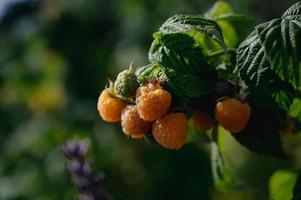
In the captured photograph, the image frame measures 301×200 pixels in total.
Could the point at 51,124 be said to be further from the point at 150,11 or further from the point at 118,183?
the point at 150,11

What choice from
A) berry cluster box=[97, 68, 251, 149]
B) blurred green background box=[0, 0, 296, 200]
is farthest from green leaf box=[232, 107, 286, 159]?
blurred green background box=[0, 0, 296, 200]

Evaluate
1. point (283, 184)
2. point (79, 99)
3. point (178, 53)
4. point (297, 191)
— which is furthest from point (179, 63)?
point (79, 99)

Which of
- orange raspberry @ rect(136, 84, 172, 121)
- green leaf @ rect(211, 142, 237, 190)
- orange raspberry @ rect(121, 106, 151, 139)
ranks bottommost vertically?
green leaf @ rect(211, 142, 237, 190)

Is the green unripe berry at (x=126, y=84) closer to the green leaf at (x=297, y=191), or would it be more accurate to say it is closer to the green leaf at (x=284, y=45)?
the green leaf at (x=284, y=45)

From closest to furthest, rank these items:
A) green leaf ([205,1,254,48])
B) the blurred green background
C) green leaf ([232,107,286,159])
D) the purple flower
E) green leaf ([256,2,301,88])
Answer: green leaf ([256,2,301,88]) → green leaf ([232,107,286,159]) → green leaf ([205,1,254,48]) → the purple flower → the blurred green background

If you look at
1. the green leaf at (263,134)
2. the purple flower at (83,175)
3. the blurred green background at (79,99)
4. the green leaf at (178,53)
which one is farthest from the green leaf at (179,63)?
the blurred green background at (79,99)

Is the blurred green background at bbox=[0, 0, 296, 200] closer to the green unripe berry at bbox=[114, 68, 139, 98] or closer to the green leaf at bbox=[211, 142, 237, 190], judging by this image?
the green leaf at bbox=[211, 142, 237, 190]
